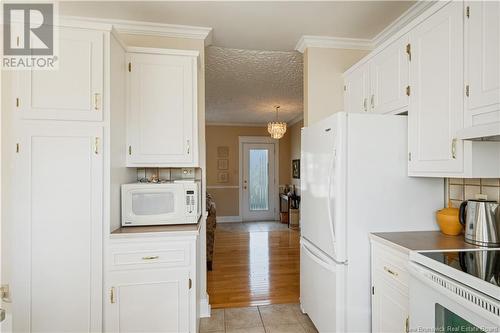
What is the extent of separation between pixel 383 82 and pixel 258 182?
542 centimetres

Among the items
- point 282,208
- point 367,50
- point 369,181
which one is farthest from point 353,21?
point 282,208

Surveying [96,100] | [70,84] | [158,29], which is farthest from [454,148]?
[158,29]

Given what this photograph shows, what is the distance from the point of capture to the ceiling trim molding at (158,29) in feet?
8.04

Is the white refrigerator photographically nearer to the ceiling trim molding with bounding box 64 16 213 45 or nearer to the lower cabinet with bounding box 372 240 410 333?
the lower cabinet with bounding box 372 240 410 333

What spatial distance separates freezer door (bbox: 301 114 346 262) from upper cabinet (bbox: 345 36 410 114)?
52 cm

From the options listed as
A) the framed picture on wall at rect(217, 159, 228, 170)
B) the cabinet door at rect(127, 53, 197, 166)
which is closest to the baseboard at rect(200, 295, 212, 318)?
the cabinet door at rect(127, 53, 197, 166)

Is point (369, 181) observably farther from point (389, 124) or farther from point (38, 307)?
point (38, 307)

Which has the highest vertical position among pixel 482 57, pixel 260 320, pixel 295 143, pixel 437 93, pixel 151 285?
pixel 295 143

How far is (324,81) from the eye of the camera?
9.05 ft

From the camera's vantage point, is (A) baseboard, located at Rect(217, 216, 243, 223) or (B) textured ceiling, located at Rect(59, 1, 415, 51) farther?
(A) baseboard, located at Rect(217, 216, 243, 223)

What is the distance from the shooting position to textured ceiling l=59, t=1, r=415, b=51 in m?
2.15

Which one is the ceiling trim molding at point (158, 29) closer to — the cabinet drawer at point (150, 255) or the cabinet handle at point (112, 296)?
the cabinet drawer at point (150, 255)

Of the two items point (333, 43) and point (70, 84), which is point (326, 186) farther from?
point (70, 84)

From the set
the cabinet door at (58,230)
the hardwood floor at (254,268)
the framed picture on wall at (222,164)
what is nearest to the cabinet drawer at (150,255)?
the cabinet door at (58,230)
